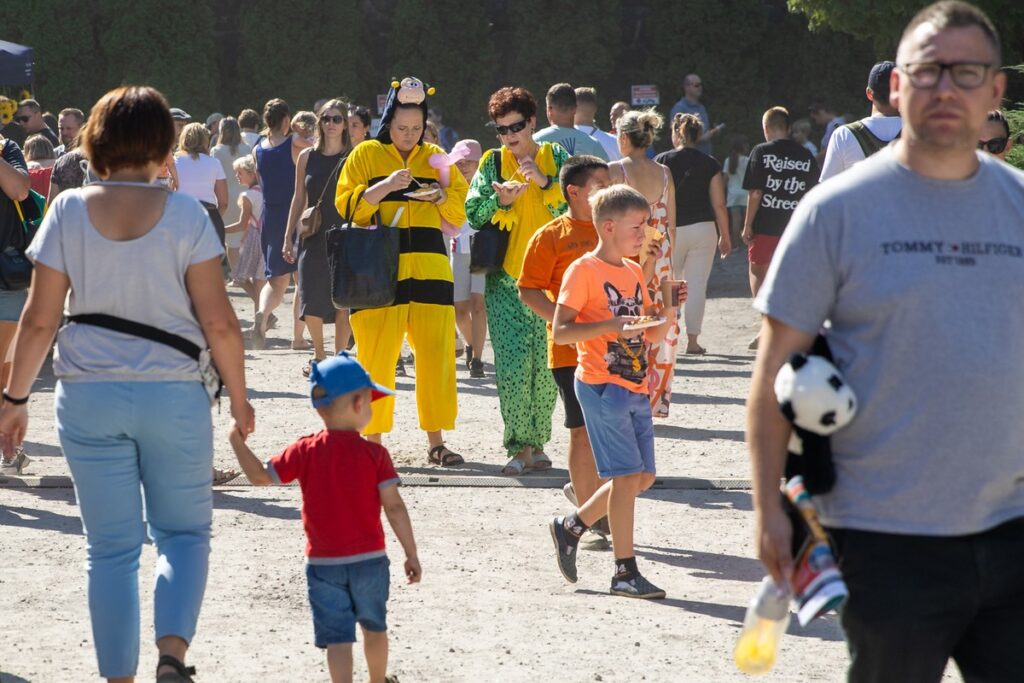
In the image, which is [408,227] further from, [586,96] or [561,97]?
[586,96]

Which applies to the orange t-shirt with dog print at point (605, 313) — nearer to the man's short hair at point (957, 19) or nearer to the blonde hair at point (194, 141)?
the man's short hair at point (957, 19)

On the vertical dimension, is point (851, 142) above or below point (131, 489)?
above

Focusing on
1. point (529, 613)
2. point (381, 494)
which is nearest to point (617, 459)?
point (529, 613)

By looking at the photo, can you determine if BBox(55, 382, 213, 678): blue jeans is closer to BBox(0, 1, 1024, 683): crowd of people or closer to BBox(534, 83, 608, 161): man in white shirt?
BBox(0, 1, 1024, 683): crowd of people

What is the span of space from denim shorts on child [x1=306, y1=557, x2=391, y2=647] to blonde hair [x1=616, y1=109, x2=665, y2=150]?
19.7ft

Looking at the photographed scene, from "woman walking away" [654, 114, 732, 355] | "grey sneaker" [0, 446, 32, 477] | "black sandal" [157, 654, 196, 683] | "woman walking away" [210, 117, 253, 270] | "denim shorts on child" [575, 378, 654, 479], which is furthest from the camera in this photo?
"woman walking away" [210, 117, 253, 270]

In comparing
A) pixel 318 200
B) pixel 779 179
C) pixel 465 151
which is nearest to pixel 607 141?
pixel 779 179

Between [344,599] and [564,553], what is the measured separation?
5.81 ft

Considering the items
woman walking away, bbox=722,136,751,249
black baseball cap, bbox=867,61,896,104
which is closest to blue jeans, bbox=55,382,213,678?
black baseball cap, bbox=867,61,896,104

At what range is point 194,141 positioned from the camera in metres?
12.5

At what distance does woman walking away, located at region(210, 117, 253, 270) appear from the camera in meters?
17.2

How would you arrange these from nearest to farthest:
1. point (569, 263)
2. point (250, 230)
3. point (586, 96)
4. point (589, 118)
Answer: point (569, 263)
point (586, 96)
point (589, 118)
point (250, 230)

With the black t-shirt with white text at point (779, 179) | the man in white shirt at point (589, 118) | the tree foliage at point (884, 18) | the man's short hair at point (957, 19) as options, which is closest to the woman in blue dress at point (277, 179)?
the man in white shirt at point (589, 118)

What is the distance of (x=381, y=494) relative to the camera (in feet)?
15.4
